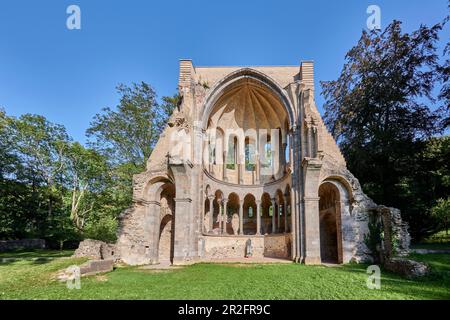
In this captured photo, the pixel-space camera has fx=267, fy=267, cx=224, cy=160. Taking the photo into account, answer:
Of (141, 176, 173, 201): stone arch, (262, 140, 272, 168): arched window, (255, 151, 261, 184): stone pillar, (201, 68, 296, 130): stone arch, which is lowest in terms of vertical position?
(141, 176, 173, 201): stone arch

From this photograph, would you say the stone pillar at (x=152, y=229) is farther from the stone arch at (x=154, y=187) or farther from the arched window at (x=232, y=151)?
the arched window at (x=232, y=151)

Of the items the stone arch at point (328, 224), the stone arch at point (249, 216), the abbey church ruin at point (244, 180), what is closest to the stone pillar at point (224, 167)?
the abbey church ruin at point (244, 180)

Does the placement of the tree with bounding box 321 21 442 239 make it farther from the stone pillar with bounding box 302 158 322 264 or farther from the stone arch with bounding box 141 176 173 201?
the stone arch with bounding box 141 176 173 201

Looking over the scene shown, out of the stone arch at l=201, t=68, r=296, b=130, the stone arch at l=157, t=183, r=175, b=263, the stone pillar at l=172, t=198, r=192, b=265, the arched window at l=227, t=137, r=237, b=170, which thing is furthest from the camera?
the arched window at l=227, t=137, r=237, b=170

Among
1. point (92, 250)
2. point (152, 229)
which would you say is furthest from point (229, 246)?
point (92, 250)

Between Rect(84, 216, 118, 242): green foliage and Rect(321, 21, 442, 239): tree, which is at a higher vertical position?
Rect(321, 21, 442, 239): tree

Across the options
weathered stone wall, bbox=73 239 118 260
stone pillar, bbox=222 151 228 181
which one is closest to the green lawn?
weathered stone wall, bbox=73 239 118 260

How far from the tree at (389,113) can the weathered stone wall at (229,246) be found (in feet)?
33.1

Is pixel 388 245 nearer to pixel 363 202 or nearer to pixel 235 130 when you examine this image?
pixel 363 202

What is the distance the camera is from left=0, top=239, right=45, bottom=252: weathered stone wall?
73.4 feet

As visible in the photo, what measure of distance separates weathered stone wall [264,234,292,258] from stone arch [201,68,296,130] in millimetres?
8300

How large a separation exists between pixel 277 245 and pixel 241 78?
12.7 metres

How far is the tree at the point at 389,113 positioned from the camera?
2047 cm
